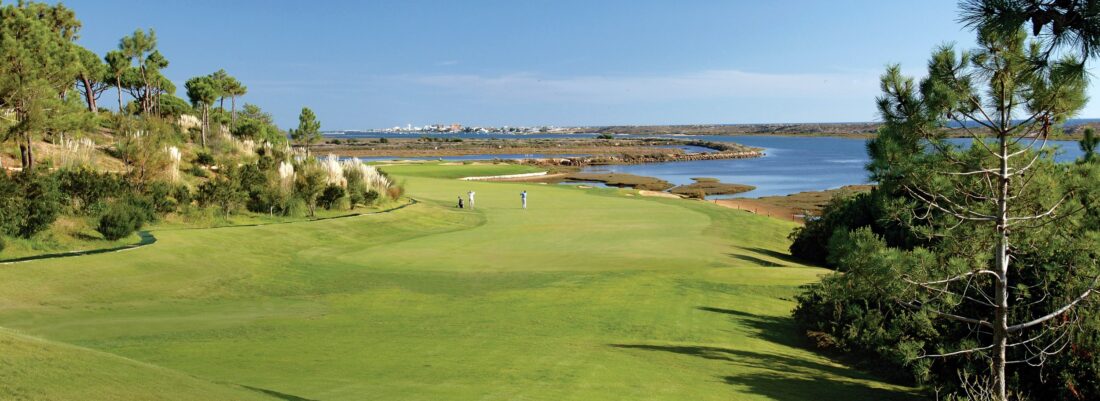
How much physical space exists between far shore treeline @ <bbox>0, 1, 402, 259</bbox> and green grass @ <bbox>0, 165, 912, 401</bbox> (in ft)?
6.67

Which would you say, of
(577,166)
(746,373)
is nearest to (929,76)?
(746,373)

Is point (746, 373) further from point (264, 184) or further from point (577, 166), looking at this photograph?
point (577, 166)

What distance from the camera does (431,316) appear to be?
48.3 feet

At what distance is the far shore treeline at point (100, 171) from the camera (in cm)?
1872

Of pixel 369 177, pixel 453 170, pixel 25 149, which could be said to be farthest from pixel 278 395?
pixel 453 170

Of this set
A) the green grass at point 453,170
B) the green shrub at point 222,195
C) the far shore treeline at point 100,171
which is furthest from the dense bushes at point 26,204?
the green grass at point 453,170

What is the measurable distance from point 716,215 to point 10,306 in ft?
109

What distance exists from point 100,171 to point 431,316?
1698 centimetres

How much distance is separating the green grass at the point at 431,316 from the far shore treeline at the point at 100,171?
203cm

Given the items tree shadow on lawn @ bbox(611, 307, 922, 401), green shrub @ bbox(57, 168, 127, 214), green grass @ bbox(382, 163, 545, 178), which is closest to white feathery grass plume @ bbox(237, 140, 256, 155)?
green shrub @ bbox(57, 168, 127, 214)

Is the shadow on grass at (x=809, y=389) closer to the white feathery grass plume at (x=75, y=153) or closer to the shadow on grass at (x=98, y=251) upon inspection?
the shadow on grass at (x=98, y=251)

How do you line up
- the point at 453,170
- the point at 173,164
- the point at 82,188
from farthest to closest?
the point at 453,170 < the point at 173,164 < the point at 82,188

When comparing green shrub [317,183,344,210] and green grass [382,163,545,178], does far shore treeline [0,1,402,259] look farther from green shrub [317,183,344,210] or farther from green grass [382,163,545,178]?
green grass [382,163,545,178]

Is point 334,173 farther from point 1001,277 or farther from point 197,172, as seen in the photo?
point 1001,277
